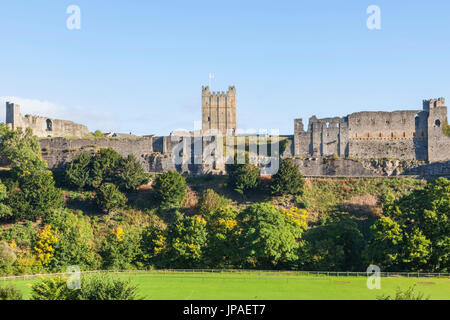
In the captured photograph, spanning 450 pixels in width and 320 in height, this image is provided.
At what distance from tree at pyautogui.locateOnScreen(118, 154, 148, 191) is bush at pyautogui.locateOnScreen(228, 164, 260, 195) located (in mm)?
9819

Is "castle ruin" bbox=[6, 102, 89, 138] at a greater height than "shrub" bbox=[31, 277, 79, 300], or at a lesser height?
greater

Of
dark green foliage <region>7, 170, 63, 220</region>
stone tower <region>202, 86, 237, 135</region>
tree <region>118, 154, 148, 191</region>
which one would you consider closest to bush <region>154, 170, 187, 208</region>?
tree <region>118, 154, 148, 191</region>

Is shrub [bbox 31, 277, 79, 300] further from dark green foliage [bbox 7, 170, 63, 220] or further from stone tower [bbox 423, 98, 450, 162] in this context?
stone tower [bbox 423, 98, 450, 162]

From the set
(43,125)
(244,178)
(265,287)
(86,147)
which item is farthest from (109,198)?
(265,287)

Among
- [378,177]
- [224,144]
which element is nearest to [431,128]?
[378,177]

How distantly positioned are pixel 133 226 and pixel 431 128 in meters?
35.8

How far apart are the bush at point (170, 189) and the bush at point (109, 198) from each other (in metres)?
3.74

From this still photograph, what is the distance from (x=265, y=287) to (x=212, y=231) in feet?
39.6

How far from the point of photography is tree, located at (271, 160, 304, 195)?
199 feet

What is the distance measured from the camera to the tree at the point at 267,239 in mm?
46062

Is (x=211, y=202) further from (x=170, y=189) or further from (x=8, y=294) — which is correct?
(x=8, y=294)
